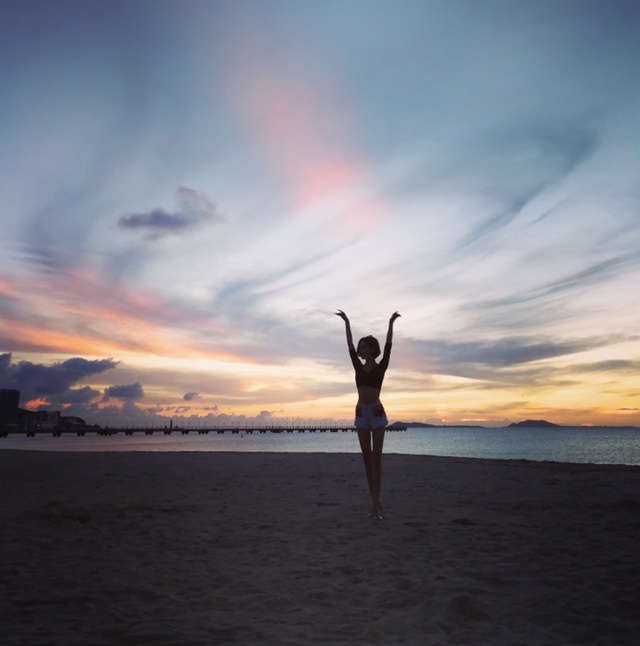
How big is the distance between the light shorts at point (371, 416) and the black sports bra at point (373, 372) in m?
0.34

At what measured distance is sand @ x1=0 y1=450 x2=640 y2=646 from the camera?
4000 mm

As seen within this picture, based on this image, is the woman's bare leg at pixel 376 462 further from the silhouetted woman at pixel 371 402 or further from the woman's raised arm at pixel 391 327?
the woman's raised arm at pixel 391 327

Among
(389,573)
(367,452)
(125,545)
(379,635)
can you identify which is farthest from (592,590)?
(125,545)

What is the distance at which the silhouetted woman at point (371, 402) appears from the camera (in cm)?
797

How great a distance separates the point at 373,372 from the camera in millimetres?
8164

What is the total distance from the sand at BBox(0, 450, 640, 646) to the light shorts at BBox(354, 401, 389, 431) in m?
1.62

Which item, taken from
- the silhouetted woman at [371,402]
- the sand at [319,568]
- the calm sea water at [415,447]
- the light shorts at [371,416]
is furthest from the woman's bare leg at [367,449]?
the calm sea water at [415,447]

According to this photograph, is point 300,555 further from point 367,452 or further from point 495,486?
point 495,486

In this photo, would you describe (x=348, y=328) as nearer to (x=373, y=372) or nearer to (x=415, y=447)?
(x=373, y=372)

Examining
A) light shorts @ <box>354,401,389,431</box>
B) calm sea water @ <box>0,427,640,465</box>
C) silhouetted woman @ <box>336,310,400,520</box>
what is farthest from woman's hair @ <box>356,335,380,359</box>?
calm sea water @ <box>0,427,640,465</box>

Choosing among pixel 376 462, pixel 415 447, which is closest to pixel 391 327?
pixel 376 462

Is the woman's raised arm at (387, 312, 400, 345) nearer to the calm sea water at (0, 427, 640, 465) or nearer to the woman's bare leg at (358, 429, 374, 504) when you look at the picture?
the woman's bare leg at (358, 429, 374, 504)

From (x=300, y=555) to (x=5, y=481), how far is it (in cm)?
1133

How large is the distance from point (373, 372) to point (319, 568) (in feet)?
11.2
